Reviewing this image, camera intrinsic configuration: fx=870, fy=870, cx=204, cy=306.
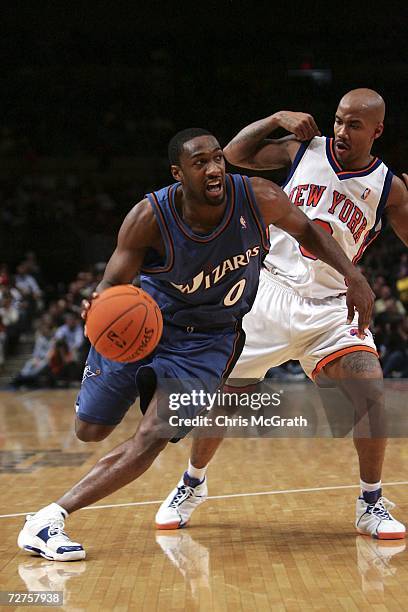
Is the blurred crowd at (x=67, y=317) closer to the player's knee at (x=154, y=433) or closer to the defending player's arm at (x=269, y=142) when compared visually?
the defending player's arm at (x=269, y=142)

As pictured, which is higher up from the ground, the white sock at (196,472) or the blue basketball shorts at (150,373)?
the blue basketball shorts at (150,373)

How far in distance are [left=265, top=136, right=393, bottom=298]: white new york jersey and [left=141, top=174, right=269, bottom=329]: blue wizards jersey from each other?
0.51 m

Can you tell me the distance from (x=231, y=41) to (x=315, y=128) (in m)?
9.63

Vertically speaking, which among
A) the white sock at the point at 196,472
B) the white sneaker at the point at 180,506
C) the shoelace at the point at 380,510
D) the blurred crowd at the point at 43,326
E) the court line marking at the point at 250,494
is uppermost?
the white sock at the point at 196,472

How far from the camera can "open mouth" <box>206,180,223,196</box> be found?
390 centimetres

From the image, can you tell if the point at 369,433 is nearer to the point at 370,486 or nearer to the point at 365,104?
the point at 370,486

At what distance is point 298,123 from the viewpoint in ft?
15.2

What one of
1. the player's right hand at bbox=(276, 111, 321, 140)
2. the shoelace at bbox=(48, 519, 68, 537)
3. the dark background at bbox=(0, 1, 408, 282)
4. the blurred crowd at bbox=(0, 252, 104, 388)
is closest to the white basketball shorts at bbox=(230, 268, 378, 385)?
the player's right hand at bbox=(276, 111, 321, 140)

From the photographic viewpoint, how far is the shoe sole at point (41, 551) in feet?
12.4

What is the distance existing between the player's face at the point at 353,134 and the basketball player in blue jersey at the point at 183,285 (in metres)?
0.64

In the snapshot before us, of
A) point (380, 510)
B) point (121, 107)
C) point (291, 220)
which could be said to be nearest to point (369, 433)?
point (380, 510)

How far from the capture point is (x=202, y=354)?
13.7ft

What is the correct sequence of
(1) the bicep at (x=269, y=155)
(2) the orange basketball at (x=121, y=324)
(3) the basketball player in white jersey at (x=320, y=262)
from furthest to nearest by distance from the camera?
(1) the bicep at (x=269, y=155) → (3) the basketball player in white jersey at (x=320, y=262) → (2) the orange basketball at (x=121, y=324)

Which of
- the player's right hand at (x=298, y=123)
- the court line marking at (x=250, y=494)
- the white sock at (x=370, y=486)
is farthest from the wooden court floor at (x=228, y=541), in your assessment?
the player's right hand at (x=298, y=123)
